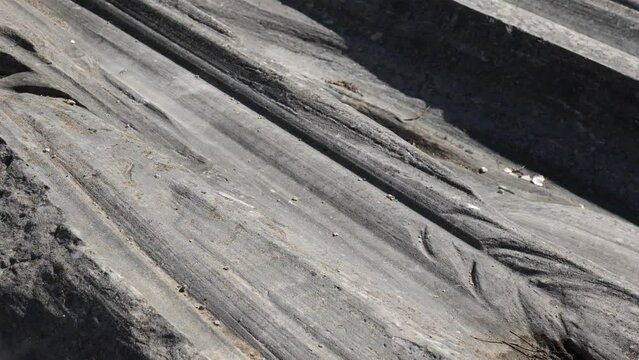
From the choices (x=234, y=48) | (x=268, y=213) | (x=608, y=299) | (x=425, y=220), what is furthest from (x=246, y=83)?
(x=608, y=299)

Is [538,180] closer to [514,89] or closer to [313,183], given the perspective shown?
[514,89]

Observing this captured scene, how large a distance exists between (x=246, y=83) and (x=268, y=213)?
1192 mm

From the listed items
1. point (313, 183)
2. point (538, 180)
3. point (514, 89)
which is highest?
point (514, 89)

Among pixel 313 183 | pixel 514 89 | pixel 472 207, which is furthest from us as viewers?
pixel 514 89

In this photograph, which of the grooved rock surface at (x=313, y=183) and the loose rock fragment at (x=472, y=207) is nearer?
the grooved rock surface at (x=313, y=183)

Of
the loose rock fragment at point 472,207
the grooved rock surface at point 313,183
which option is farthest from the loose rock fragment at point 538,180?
the loose rock fragment at point 472,207

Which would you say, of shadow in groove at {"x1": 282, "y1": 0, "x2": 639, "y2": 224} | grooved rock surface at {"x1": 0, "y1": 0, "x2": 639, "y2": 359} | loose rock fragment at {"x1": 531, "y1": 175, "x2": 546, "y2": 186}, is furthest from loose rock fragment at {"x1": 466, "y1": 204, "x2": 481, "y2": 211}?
shadow in groove at {"x1": 282, "y1": 0, "x2": 639, "y2": 224}

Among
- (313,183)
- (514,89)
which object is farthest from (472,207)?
(514,89)

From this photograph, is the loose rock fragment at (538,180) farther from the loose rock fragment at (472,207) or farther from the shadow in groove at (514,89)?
the loose rock fragment at (472,207)

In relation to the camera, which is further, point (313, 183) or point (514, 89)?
point (514, 89)

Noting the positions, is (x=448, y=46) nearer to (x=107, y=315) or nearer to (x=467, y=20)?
(x=467, y=20)

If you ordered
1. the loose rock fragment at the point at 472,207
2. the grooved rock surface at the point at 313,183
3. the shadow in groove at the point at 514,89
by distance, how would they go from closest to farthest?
1. the grooved rock surface at the point at 313,183
2. the loose rock fragment at the point at 472,207
3. the shadow in groove at the point at 514,89

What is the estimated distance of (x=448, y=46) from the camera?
551 centimetres

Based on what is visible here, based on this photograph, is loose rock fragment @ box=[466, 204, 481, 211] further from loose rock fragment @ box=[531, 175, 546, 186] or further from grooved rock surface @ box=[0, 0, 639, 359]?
loose rock fragment @ box=[531, 175, 546, 186]
